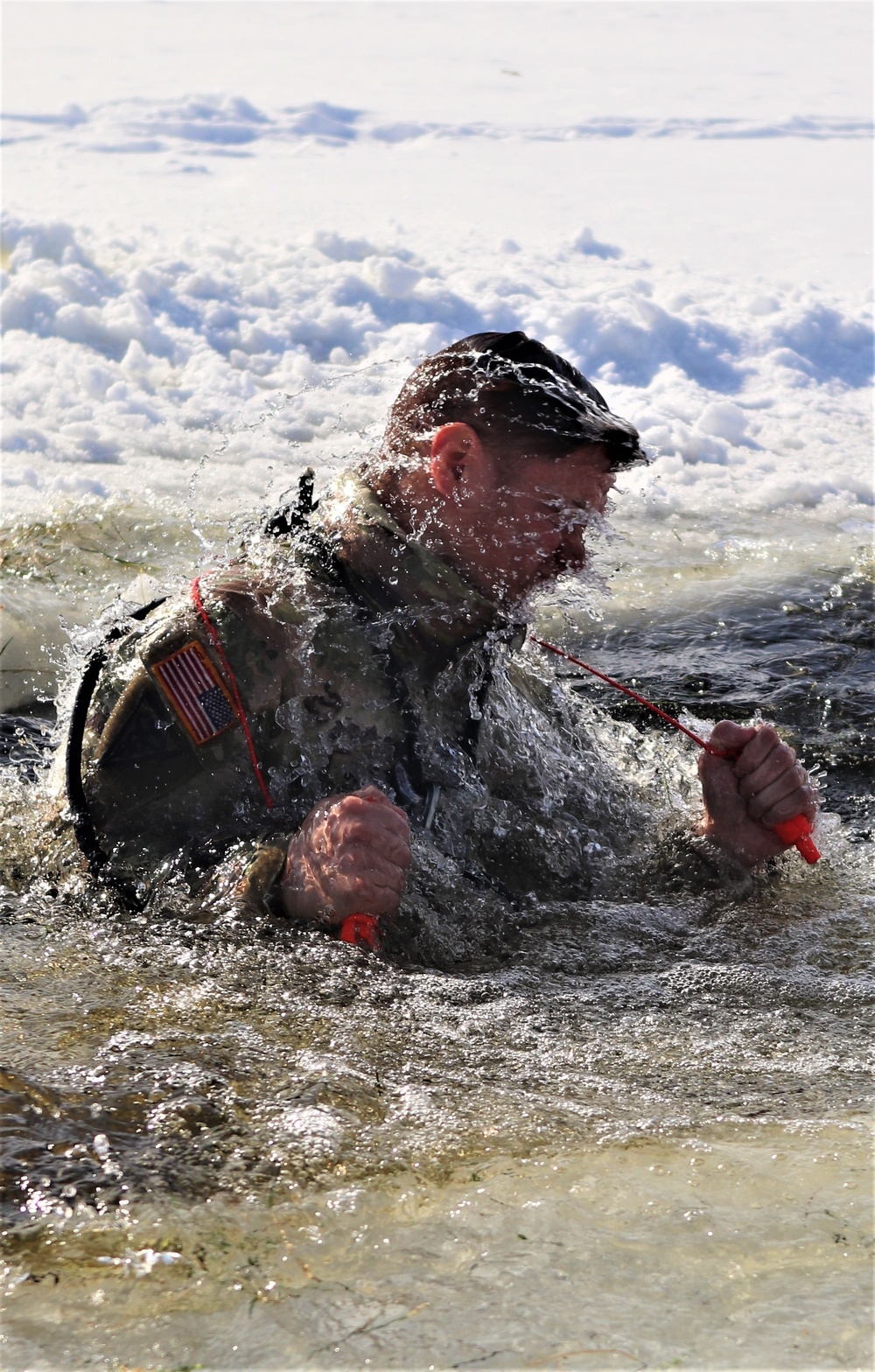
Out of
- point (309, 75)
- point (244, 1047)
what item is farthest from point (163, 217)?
point (244, 1047)

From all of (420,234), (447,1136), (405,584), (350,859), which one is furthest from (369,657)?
(420,234)

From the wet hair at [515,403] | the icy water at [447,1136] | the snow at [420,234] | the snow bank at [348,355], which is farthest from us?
the snow at [420,234]

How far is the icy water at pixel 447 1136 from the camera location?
5.25 ft

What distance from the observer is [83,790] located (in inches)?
116

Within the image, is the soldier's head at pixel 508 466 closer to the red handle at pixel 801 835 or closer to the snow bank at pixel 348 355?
the red handle at pixel 801 835

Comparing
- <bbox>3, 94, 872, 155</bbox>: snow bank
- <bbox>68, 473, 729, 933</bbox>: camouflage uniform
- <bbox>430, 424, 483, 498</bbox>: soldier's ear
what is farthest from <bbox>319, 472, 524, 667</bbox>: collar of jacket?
<bbox>3, 94, 872, 155</bbox>: snow bank

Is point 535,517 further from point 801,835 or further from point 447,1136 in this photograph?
point 447,1136

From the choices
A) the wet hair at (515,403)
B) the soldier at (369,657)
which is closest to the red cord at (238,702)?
the soldier at (369,657)

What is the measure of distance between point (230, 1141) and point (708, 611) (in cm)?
400

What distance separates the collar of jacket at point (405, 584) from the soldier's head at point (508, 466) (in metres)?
0.05

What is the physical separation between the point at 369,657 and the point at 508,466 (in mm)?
550

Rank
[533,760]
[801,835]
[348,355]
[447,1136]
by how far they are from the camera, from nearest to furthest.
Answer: [447,1136]
[801,835]
[533,760]
[348,355]

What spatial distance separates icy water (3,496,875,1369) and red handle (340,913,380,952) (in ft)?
0.21

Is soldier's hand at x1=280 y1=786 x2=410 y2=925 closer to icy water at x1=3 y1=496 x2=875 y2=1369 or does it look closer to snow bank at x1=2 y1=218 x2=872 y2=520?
icy water at x1=3 y1=496 x2=875 y2=1369
